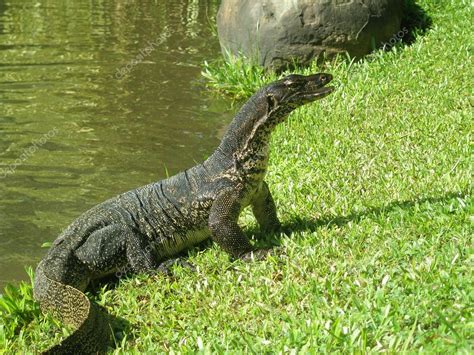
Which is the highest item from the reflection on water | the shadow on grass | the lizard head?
the lizard head

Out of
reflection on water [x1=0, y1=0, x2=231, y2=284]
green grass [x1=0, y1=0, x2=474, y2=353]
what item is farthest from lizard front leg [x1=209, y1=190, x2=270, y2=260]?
reflection on water [x1=0, y1=0, x2=231, y2=284]

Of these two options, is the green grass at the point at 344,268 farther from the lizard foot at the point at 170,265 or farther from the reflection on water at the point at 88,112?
the reflection on water at the point at 88,112

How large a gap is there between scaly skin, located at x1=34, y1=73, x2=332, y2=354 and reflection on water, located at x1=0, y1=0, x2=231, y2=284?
0.93m

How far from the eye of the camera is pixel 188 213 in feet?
18.5

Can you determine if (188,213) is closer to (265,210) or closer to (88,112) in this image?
(265,210)

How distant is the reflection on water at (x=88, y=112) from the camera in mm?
7598

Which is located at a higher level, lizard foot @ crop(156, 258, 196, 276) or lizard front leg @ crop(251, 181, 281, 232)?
lizard front leg @ crop(251, 181, 281, 232)

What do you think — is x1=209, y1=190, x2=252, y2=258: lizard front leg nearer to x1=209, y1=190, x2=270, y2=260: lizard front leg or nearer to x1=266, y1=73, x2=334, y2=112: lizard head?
x1=209, y1=190, x2=270, y2=260: lizard front leg

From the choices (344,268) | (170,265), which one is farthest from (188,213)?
(344,268)

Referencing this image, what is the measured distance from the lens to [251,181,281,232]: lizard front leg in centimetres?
565

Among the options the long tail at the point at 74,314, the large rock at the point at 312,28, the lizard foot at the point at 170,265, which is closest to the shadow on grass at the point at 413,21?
the large rock at the point at 312,28

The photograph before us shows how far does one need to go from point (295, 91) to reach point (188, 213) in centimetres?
121

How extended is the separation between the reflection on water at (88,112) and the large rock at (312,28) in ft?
3.47

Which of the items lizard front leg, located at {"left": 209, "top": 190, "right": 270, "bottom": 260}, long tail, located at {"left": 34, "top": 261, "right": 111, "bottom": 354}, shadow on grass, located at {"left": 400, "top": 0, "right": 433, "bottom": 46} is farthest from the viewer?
shadow on grass, located at {"left": 400, "top": 0, "right": 433, "bottom": 46}
